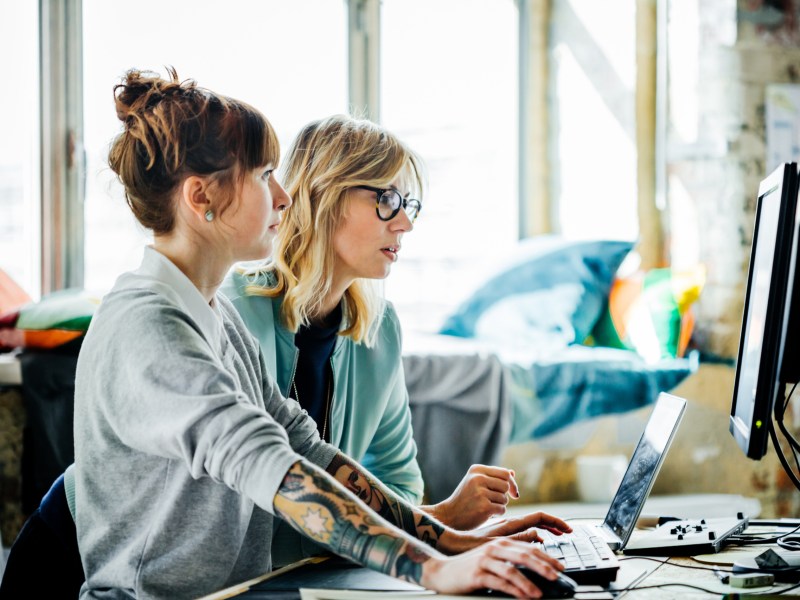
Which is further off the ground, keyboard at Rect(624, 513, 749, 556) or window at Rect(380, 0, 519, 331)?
window at Rect(380, 0, 519, 331)

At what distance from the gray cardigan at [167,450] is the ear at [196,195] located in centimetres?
8

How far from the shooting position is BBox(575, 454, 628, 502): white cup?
279 cm

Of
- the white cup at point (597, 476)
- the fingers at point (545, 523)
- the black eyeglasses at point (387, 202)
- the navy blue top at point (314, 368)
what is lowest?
the white cup at point (597, 476)

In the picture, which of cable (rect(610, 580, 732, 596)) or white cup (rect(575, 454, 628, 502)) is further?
white cup (rect(575, 454, 628, 502))

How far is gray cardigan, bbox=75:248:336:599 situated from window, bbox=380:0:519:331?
2.17 m

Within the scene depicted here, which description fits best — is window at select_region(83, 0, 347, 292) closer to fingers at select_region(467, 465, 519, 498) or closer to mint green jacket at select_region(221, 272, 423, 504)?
mint green jacket at select_region(221, 272, 423, 504)

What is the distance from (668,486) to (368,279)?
5.69ft

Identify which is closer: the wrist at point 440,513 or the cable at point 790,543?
the cable at point 790,543

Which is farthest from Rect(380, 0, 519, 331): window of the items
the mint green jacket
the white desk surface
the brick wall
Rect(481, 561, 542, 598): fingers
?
Rect(481, 561, 542, 598): fingers

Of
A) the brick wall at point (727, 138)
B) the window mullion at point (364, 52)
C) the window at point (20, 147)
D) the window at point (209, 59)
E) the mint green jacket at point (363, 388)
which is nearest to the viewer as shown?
the mint green jacket at point (363, 388)

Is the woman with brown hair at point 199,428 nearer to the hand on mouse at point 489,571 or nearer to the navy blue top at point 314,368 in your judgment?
the hand on mouse at point 489,571

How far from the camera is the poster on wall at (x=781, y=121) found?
3.06 meters

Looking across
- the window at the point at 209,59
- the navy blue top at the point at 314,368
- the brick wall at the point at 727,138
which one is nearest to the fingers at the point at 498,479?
the navy blue top at the point at 314,368

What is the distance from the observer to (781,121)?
10.0 feet
